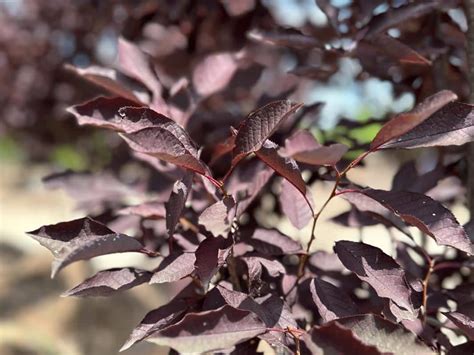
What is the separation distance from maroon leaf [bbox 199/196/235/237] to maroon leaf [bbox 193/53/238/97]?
1.84 ft

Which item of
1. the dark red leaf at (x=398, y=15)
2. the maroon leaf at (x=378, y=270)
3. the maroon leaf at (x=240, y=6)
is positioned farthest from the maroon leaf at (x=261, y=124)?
the maroon leaf at (x=240, y=6)

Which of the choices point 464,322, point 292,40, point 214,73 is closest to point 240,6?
point 214,73

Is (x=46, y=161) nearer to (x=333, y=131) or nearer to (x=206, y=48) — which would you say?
(x=206, y=48)

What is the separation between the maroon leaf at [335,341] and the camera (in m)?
0.70

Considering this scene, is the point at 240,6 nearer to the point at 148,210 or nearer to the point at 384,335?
the point at 148,210

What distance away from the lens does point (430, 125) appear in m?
0.85

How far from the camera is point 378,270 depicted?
0.90m

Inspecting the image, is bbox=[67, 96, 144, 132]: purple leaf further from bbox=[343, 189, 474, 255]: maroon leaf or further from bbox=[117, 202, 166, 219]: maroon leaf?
bbox=[343, 189, 474, 255]: maroon leaf

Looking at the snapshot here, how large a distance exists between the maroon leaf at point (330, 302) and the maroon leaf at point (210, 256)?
15 cm

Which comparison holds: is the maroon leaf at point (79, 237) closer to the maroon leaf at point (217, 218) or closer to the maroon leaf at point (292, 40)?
the maroon leaf at point (217, 218)

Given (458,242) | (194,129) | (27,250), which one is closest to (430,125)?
(458,242)

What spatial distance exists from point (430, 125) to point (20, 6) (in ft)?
16.4

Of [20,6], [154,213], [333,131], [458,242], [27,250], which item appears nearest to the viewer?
[458,242]

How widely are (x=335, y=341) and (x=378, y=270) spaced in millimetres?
213
